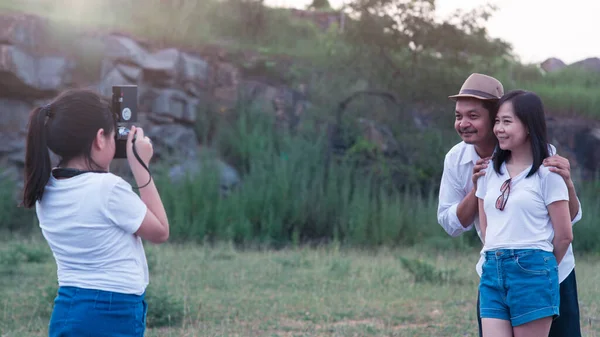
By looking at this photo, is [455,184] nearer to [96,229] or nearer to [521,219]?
[521,219]

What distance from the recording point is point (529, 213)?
3.47 m

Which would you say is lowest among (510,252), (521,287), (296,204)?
(296,204)

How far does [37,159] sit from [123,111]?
453 millimetres

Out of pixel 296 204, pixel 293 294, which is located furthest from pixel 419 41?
pixel 293 294

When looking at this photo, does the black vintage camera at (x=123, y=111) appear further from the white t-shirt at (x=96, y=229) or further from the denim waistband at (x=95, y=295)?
the denim waistband at (x=95, y=295)

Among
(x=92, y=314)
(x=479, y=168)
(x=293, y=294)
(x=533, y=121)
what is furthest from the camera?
(x=293, y=294)

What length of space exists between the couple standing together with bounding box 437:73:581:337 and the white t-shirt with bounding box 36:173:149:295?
1522 mm

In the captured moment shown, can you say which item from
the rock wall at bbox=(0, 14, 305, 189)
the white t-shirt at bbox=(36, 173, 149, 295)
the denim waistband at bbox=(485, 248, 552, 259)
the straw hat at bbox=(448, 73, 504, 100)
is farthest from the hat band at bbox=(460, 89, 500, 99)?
the rock wall at bbox=(0, 14, 305, 189)

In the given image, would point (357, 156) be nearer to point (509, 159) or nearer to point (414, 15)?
point (414, 15)

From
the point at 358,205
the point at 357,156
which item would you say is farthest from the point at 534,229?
the point at 357,156

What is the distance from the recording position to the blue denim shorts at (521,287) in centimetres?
337

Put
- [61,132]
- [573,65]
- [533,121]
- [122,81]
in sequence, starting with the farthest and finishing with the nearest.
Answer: [573,65]
[122,81]
[533,121]
[61,132]

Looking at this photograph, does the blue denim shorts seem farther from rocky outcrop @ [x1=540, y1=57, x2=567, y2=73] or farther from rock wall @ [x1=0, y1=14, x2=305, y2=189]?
rocky outcrop @ [x1=540, y1=57, x2=567, y2=73]

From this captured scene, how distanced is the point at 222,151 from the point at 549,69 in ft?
31.5
